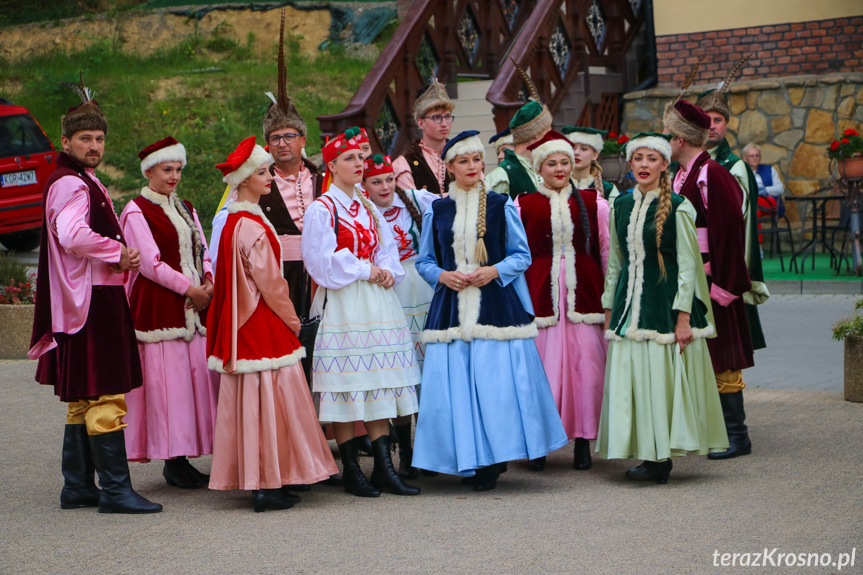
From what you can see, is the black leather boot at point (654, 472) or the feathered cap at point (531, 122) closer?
the black leather boot at point (654, 472)

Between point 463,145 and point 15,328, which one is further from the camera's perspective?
point 15,328

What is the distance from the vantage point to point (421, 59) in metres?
11.9

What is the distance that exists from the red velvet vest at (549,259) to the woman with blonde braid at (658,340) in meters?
0.32

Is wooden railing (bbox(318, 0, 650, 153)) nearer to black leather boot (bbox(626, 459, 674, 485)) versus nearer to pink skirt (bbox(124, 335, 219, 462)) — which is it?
pink skirt (bbox(124, 335, 219, 462))

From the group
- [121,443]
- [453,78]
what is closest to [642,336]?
[121,443]

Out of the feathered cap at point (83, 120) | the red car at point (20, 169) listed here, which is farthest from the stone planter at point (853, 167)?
the red car at point (20, 169)

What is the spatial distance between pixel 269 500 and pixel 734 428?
2.62 meters

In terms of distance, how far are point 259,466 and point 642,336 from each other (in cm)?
198

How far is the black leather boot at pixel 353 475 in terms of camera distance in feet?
17.8

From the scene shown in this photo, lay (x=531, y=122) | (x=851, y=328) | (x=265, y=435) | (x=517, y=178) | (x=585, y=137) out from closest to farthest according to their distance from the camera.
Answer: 1. (x=265, y=435)
2. (x=531, y=122)
3. (x=517, y=178)
4. (x=585, y=137)
5. (x=851, y=328)

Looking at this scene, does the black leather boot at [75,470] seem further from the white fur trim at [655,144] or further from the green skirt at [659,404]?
the white fur trim at [655,144]

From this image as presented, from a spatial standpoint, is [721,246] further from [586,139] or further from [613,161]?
[613,161]

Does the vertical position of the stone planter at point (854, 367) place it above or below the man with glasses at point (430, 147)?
below

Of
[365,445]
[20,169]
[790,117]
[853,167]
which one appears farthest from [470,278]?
[20,169]
